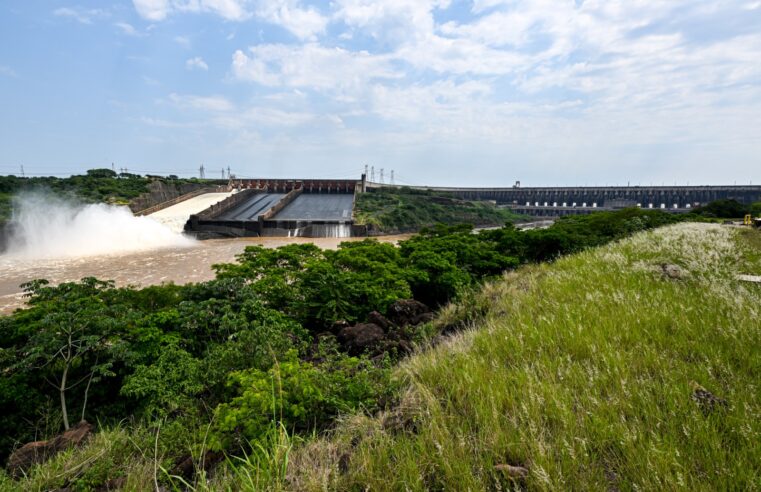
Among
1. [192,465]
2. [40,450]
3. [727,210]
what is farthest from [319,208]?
[192,465]

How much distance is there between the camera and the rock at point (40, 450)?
12.5 ft

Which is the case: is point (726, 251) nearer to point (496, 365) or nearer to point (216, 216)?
point (496, 365)

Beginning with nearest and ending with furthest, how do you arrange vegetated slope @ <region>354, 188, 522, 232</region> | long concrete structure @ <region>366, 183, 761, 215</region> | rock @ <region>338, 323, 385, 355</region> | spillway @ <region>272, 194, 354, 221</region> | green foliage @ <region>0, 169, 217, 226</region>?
rock @ <region>338, 323, 385, 355</region> < green foliage @ <region>0, 169, 217, 226</region> < vegetated slope @ <region>354, 188, 522, 232</region> < spillway @ <region>272, 194, 354, 221</region> < long concrete structure @ <region>366, 183, 761, 215</region>

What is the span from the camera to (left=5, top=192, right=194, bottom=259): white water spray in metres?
26.8

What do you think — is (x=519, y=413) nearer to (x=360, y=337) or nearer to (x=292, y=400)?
(x=292, y=400)

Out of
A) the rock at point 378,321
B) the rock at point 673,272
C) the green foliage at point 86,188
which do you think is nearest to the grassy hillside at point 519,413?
the rock at point 673,272

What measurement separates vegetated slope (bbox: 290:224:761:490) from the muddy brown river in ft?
53.3

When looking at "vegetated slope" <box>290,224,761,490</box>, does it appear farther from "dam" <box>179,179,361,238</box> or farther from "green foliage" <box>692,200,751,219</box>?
"green foliage" <box>692,200,751,219</box>

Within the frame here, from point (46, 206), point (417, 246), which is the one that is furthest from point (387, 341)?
point (46, 206)

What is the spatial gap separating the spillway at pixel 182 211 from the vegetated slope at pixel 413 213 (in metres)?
18.1

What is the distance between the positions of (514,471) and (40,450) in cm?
471

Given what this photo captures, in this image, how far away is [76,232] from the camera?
29.3 m

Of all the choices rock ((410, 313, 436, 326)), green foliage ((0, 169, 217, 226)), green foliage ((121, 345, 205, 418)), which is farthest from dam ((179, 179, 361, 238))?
green foliage ((121, 345, 205, 418))

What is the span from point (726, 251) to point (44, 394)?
12.6 meters
